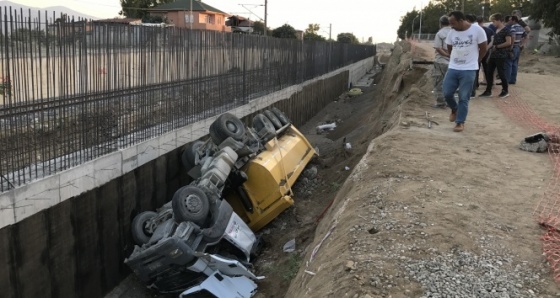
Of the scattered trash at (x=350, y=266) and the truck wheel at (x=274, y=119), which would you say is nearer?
the scattered trash at (x=350, y=266)

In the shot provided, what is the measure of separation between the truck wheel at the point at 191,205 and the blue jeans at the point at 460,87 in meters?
4.55

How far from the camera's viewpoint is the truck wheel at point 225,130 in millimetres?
8711

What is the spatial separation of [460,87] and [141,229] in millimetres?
5567

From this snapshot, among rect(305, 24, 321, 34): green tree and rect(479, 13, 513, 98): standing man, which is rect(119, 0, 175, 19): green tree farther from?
rect(479, 13, 513, 98): standing man

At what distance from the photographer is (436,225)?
462 cm

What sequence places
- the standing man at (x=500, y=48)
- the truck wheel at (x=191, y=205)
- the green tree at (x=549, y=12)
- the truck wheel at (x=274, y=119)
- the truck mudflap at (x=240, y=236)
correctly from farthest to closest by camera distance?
1. the green tree at (x=549, y=12)
2. the standing man at (x=500, y=48)
3. the truck wheel at (x=274, y=119)
4. the truck mudflap at (x=240, y=236)
5. the truck wheel at (x=191, y=205)

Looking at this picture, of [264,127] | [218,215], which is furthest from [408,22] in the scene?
[218,215]

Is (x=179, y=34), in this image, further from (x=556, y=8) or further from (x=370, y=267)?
(x=556, y=8)

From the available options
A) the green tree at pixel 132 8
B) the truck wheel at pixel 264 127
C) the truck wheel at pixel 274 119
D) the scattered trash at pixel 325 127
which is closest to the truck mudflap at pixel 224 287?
the truck wheel at pixel 264 127

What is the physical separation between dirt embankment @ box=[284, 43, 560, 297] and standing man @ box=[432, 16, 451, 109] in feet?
7.64

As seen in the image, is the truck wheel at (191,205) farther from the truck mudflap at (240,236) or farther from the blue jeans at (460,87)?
the blue jeans at (460,87)

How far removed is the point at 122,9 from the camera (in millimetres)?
68250

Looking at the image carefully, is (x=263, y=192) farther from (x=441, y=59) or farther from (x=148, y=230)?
(x=441, y=59)

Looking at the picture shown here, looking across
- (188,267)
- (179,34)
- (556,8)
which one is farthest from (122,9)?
(188,267)
